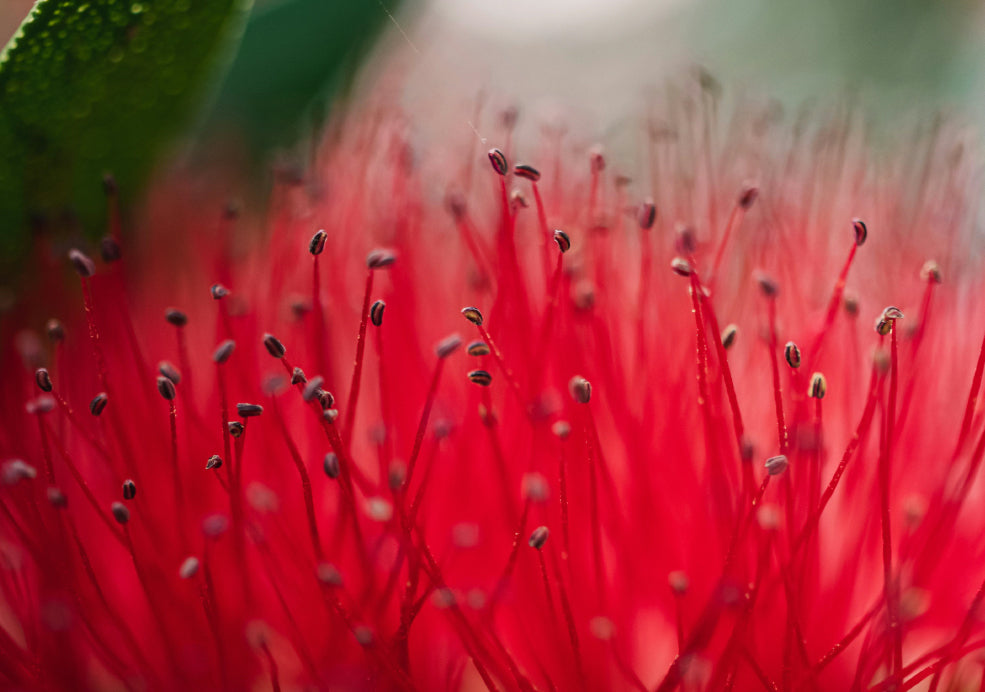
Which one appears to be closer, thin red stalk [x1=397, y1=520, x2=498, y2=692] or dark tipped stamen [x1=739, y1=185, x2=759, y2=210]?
thin red stalk [x1=397, y1=520, x2=498, y2=692]

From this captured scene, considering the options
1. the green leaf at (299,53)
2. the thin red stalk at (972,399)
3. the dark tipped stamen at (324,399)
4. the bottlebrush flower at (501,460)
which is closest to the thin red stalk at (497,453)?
the bottlebrush flower at (501,460)

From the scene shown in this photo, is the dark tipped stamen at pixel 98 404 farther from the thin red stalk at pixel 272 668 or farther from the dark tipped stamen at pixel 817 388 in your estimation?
the dark tipped stamen at pixel 817 388

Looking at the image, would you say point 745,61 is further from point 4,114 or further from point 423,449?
point 4,114

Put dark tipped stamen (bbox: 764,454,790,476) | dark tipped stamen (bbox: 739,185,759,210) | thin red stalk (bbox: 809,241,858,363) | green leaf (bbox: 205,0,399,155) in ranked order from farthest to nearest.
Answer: green leaf (bbox: 205,0,399,155) → dark tipped stamen (bbox: 739,185,759,210) → thin red stalk (bbox: 809,241,858,363) → dark tipped stamen (bbox: 764,454,790,476)

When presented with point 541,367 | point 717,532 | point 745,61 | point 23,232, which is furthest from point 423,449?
point 745,61

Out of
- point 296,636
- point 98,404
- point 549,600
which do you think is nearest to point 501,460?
→ point 549,600

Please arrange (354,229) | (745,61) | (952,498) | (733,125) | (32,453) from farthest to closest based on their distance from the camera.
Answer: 1. (745,61)
2. (733,125)
3. (354,229)
4. (32,453)
5. (952,498)

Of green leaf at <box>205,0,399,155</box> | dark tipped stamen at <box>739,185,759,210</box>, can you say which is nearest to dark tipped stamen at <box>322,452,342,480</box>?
dark tipped stamen at <box>739,185,759,210</box>

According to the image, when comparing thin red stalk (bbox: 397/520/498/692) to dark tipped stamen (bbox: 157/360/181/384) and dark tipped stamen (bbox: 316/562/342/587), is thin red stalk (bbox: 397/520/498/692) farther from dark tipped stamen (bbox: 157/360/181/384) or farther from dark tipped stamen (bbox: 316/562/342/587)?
dark tipped stamen (bbox: 157/360/181/384)
